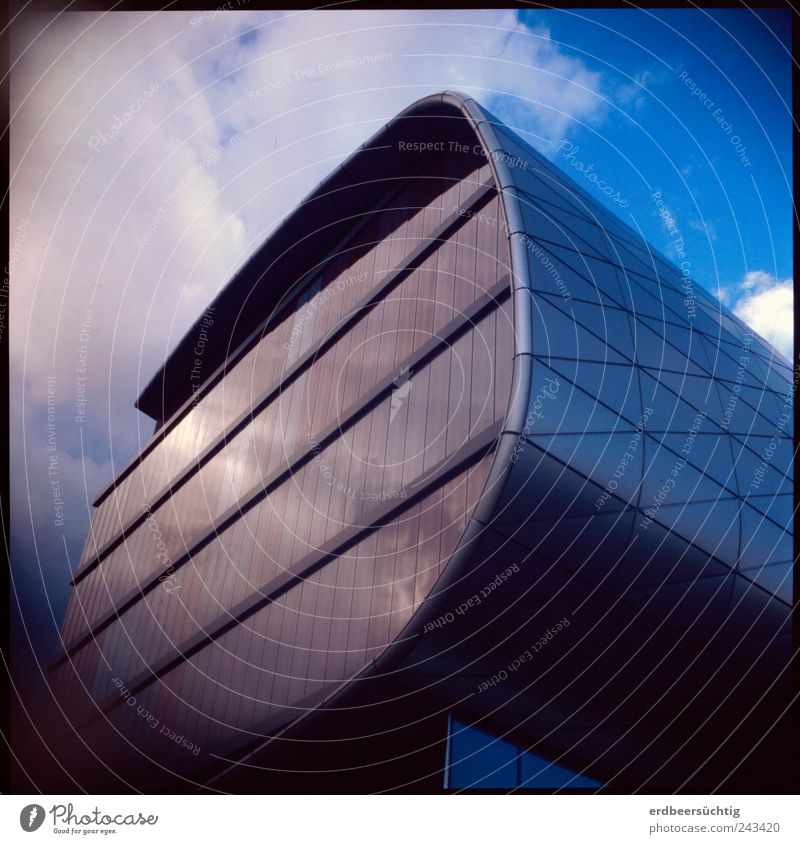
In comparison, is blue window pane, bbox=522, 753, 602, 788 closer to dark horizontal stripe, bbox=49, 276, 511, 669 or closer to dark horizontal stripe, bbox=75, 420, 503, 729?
dark horizontal stripe, bbox=75, 420, 503, 729

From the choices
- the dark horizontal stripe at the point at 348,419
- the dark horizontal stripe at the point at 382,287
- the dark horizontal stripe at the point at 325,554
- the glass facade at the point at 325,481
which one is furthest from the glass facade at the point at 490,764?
the dark horizontal stripe at the point at 382,287

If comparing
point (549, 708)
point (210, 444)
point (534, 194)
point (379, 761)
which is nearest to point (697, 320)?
point (534, 194)

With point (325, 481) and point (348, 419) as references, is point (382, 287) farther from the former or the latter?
point (325, 481)

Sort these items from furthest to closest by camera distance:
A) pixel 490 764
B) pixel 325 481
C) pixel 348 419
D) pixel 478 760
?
pixel 325 481
pixel 348 419
pixel 490 764
pixel 478 760

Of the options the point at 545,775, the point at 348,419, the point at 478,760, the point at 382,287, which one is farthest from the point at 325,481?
the point at 545,775

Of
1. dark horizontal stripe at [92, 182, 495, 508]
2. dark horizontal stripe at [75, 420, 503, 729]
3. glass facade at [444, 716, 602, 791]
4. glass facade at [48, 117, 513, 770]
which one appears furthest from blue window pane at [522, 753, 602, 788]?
dark horizontal stripe at [92, 182, 495, 508]
